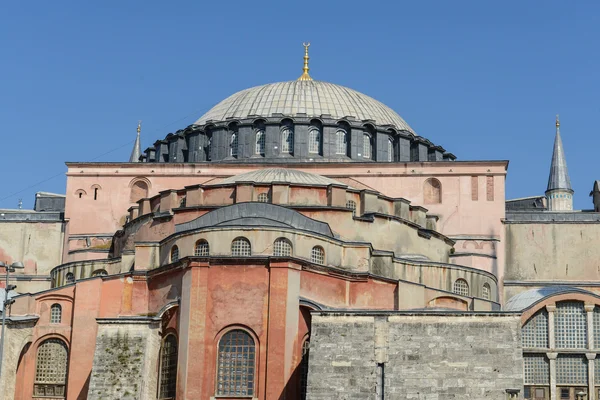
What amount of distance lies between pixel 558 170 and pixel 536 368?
111 ft

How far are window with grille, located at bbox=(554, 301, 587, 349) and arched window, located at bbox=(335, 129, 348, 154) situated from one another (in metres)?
15.8

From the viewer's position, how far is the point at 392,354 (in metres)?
41.5

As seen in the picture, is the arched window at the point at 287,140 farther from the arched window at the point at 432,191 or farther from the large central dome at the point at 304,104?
the arched window at the point at 432,191

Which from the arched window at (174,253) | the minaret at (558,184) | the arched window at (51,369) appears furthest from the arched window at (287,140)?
the minaret at (558,184)

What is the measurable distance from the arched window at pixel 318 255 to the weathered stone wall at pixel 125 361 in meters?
6.26

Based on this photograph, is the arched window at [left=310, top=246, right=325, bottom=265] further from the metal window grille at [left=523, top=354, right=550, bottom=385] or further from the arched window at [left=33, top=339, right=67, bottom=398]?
the arched window at [left=33, top=339, right=67, bottom=398]

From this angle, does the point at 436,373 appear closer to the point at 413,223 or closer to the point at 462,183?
the point at 413,223

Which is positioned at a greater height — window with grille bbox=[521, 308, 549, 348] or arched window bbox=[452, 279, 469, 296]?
arched window bbox=[452, 279, 469, 296]

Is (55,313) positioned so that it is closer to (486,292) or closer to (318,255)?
(318,255)

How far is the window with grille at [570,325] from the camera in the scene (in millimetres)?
50469

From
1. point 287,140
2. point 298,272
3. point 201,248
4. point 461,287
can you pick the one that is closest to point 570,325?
Answer: point 461,287

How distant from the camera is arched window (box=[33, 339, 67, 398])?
4778 centimetres

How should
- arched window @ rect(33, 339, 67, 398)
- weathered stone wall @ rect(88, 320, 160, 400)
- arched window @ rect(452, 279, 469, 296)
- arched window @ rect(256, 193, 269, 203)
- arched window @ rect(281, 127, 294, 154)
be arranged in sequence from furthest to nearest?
1. arched window @ rect(281, 127, 294, 154)
2. arched window @ rect(256, 193, 269, 203)
3. arched window @ rect(452, 279, 469, 296)
4. arched window @ rect(33, 339, 67, 398)
5. weathered stone wall @ rect(88, 320, 160, 400)

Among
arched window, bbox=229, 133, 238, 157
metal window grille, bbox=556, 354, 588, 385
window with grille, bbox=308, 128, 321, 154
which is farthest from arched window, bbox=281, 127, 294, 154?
metal window grille, bbox=556, 354, 588, 385
